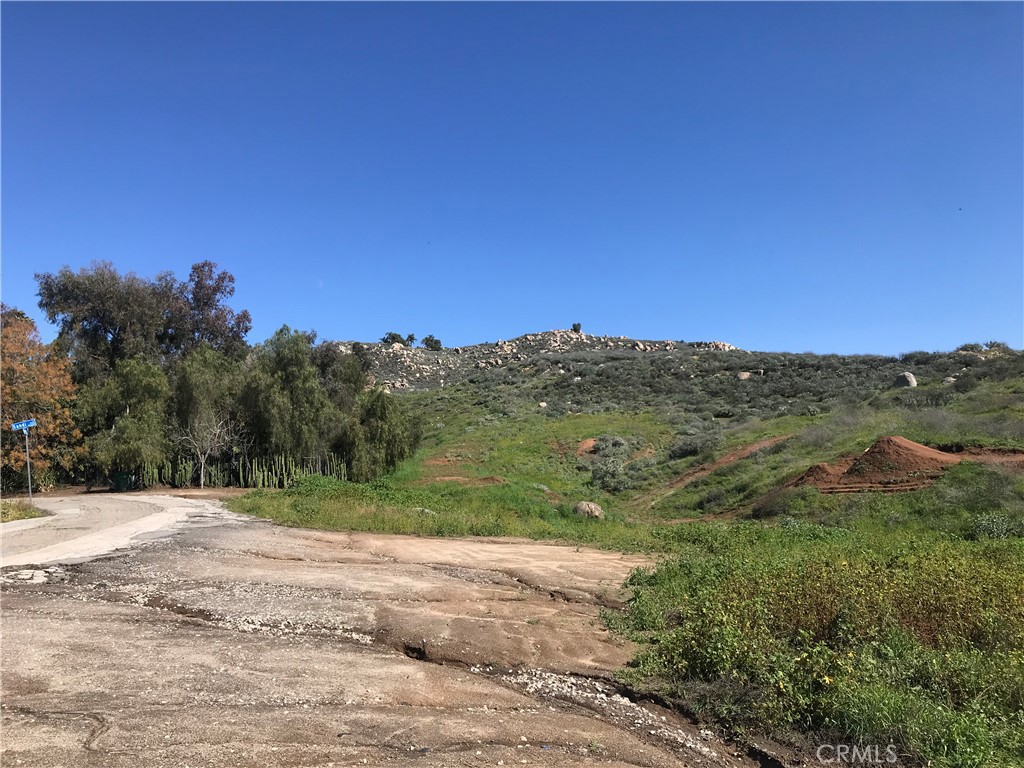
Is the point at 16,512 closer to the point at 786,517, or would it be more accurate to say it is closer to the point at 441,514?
the point at 441,514

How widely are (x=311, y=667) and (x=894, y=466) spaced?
21527 millimetres

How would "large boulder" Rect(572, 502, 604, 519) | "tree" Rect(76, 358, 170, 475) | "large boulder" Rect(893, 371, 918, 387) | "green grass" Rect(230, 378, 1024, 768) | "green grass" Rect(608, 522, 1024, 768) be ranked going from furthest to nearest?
"large boulder" Rect(893, 371, 918, 387), "tree" Rect(76, 358, 170, 475), "large boulder" Rect(572, 502, 604, 519), "green grass" Rect(230, 378, 1024, 768), "green grass" Rect(608, 522, 1024, 768)

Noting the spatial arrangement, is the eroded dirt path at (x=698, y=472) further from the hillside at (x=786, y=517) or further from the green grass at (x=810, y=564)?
the green grass at (x=810, y=564)

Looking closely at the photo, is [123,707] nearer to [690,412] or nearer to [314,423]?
[314,423]

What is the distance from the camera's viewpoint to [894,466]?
848 inches

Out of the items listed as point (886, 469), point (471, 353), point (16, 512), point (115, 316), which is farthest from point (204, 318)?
point (471, 353)

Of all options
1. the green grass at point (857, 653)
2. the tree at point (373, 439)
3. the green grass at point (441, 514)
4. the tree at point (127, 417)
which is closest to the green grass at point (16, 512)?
the green grass at point (441, 514)

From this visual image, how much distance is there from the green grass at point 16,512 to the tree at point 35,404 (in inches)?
405

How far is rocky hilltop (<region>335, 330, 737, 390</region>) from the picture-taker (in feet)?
255

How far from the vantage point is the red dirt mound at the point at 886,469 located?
2066 cm

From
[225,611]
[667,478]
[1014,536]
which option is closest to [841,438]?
[667,478]

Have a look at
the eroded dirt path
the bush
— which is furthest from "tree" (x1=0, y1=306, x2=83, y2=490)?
the bush

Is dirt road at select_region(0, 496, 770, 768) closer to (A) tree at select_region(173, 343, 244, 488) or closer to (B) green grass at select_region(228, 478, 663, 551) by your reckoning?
(B) green grass at select_region(228, 478, 663, 551)

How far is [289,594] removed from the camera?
9.24 m
